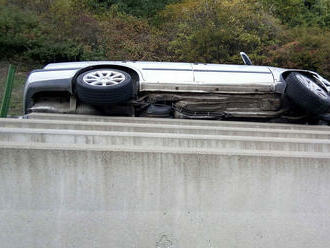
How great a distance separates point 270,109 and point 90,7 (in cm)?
1426

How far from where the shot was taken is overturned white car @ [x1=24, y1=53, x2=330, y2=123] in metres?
5.56

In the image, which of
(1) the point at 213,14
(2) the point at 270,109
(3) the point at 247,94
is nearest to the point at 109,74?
(3) the point at 247,94

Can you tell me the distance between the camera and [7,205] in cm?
296

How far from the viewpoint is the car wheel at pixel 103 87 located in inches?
206

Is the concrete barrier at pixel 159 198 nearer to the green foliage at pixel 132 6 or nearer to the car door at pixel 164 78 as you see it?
the car door at pixel 164 78

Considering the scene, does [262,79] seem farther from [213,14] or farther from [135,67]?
[213,14]

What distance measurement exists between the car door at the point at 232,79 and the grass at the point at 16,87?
4.73 m

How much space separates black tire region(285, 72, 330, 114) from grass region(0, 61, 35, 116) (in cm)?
595

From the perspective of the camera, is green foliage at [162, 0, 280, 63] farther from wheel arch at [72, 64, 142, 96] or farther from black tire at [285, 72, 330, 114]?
wheel arch at [72, 64, 142, 96]

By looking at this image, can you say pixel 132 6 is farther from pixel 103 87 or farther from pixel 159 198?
pixel 159 198

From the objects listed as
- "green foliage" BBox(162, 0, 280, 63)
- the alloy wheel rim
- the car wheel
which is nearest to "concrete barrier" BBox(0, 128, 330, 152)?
the car wheel

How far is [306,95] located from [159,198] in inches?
137

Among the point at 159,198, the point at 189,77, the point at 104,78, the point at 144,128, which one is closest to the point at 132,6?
the point at 189,77

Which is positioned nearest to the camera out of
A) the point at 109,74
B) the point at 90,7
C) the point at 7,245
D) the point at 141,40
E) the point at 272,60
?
the point at 7,245
